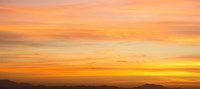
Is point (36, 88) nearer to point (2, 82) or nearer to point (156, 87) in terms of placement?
point (2, 82)

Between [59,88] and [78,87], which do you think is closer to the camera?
[59,88]

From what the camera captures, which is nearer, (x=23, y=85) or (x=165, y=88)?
(x=165, y=88)

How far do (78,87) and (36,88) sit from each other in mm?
14190

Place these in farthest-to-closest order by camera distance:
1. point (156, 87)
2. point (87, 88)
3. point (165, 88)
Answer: point (87, 88)
point (156, 87)
point (165, 88)

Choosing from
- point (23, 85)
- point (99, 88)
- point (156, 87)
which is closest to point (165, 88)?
point (156, 87)

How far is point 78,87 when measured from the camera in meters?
192

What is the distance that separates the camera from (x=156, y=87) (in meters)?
177

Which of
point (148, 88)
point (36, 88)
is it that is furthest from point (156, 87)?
point (36, 88)

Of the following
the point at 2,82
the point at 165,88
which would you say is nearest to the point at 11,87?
the point at 2,82

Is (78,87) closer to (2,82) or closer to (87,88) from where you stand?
(87,88)

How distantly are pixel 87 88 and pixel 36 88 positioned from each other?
16.6 m

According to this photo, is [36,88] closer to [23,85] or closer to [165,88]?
[23,85]

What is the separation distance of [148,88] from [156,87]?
8969 mm

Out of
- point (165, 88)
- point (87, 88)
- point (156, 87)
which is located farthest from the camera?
point (87, 88)
